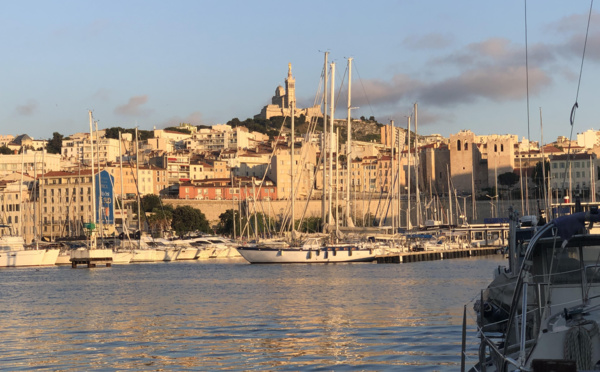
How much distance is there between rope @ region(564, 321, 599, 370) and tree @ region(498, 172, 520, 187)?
118 m

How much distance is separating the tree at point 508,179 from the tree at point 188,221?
4302 cm

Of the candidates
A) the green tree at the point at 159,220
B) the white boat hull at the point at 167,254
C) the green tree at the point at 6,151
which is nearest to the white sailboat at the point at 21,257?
the white boat hull at the point at 167,254

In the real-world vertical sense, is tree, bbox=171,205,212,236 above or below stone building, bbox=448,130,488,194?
below

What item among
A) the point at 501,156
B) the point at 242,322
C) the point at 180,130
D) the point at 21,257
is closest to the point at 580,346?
the point at 242,322

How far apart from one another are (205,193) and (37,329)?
95.1 metres

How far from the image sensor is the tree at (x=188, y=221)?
100 meters

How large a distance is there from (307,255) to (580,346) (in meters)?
37.7

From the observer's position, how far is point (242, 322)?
21984 mm

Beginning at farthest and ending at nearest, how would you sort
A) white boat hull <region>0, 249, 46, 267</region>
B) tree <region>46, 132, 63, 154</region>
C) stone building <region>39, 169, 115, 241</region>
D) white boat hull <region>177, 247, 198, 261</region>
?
1. tree <region>46, 132, 63, 154</region>
2. stone building <region>39, 169, 115, 241</region>
3. white boat hull <region>177, 247, 198, 261</region>
4. white boat hull <region>0, 249, 46, 267</region>

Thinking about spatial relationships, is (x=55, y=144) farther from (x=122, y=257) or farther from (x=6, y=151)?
(x=122, y=257)

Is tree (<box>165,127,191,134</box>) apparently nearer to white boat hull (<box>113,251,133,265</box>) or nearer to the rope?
white boat hull (<box>113,251,133,265</box>)

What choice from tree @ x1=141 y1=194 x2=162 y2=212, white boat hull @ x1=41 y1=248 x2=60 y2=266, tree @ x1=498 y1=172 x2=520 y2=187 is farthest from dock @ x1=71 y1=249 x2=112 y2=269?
tree @ x1=498 y1=172 x2=520 y2=187

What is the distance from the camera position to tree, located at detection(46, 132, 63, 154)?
166238 millimetres

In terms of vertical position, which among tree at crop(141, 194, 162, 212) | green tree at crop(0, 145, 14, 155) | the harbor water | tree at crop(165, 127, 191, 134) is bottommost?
the harbor water
